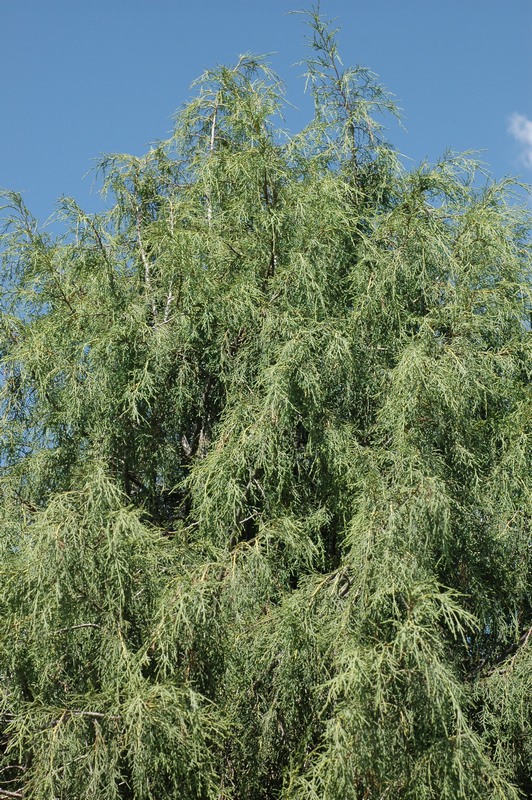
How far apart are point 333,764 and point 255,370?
2.16 meters

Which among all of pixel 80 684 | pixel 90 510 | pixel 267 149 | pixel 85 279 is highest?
pixel 267 149

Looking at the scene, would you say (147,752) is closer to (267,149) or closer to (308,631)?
(308,631)

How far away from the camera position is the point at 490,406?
203 inches

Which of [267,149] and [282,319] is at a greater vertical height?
[267,149]

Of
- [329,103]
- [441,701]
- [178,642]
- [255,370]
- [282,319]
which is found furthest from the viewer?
[329,103]

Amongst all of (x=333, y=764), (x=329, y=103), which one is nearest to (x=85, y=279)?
(x=329, y=103)

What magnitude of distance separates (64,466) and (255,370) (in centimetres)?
114

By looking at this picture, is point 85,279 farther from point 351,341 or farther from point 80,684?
point 80,684

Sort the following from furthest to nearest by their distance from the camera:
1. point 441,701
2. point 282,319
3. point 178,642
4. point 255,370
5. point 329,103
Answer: point 329,103 < point 255,370 < point 282,319 < point 178,642 < point 441,701

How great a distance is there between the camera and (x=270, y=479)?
4805 mm

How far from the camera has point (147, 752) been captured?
3.74 m

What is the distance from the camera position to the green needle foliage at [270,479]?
12.8 ft

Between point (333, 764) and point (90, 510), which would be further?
point (90, 510)

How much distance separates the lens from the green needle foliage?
3902mm
